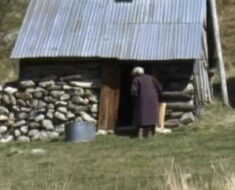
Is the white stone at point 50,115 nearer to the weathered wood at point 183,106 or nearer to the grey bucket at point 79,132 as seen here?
the grey bucket at point 79,132

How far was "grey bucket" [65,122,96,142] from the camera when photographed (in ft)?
60.4

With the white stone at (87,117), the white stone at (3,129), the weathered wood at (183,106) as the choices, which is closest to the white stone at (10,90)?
the white stone at (3,129)

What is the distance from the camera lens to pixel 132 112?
20.5 m

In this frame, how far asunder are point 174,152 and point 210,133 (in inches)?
120

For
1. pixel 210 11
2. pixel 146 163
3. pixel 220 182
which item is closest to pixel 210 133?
pixel 146 163

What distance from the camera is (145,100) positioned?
62.1ft

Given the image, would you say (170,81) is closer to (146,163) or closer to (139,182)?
(146,163)

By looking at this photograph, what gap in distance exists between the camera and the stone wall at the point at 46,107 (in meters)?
19.8

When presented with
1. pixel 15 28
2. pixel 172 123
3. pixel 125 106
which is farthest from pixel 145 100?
pixel 15 28

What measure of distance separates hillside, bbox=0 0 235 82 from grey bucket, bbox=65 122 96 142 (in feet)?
32.9

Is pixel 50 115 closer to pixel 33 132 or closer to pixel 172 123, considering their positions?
pixel 33 132

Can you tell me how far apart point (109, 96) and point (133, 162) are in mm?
5028

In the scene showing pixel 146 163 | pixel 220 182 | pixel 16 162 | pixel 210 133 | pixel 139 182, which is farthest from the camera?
pixel 210 133

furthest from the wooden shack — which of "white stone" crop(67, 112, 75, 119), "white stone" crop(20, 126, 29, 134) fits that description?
"white stone" crop(20, 126, 29, 134)
